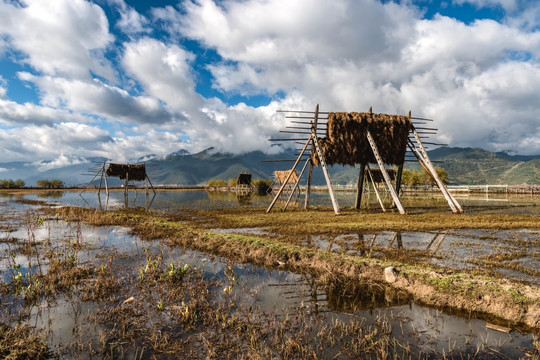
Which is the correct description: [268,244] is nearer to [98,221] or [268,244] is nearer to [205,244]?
[205,244]

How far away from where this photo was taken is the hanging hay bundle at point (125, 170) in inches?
1437

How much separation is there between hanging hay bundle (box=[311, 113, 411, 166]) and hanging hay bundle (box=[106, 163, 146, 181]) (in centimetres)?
2814

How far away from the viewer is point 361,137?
19.4 m

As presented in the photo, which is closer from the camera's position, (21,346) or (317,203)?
(21,346)

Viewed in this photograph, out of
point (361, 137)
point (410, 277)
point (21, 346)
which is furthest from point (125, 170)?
point (410, 277)

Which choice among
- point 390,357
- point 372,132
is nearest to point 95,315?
point 390,357

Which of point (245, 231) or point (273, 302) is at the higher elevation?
point (245, 231)

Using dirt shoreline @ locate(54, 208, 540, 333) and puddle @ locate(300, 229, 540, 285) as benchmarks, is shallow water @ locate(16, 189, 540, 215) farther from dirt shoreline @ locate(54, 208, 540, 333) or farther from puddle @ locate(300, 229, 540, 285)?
dirt shoreline @ locate(54, 208, 540, 333)

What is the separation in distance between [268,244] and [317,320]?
405 cm

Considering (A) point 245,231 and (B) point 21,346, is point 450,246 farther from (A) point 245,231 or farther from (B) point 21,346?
(B) point 21,346

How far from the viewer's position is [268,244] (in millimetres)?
8438

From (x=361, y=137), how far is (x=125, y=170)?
32.2m

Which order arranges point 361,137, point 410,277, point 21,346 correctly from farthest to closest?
1. point 361,137
2. point 410,277
3. point 21,346

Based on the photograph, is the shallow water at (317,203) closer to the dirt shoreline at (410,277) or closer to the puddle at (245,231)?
the puddle at (245,231)
